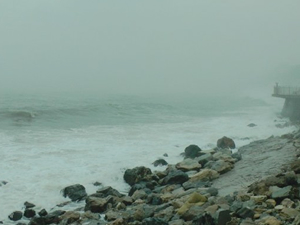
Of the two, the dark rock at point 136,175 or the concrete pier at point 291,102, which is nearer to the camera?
the dark rock at point 136,175

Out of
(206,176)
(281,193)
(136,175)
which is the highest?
(281,193)

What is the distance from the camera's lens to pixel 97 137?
22.7 metres

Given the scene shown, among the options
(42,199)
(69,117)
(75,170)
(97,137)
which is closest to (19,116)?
(69,117)

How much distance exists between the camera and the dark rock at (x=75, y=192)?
12008mm

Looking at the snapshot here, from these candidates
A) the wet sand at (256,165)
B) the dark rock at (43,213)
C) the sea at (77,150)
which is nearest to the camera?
the dark rock at (43,213)

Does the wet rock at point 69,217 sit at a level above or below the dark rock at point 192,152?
below

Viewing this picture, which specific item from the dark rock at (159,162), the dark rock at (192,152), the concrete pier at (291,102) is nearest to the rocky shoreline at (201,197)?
the dark rock at (159,162)

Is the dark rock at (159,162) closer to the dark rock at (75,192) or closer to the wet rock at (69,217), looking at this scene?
the dark rock at (75,192)

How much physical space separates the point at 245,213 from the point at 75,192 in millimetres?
6155

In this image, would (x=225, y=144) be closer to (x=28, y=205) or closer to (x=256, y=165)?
(x=256, y=165)

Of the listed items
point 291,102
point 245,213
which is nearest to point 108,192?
point 245,213

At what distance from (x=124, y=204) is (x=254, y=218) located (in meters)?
4.30

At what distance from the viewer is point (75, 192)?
12.2m

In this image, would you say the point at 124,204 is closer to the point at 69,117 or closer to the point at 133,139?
the point at 133,139
